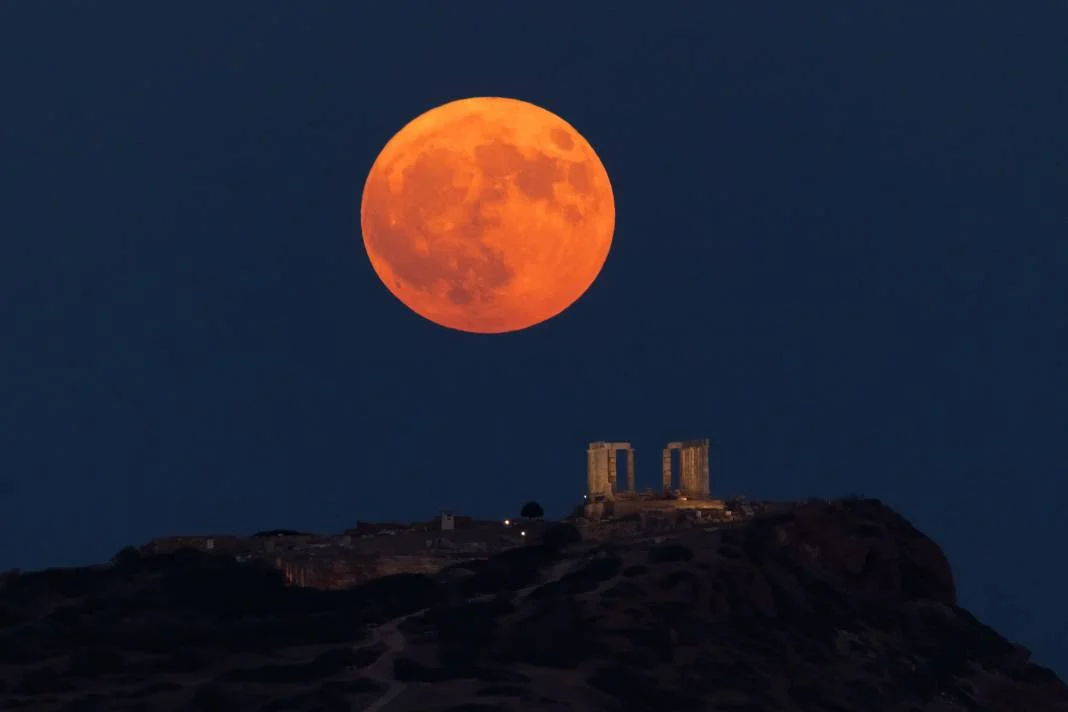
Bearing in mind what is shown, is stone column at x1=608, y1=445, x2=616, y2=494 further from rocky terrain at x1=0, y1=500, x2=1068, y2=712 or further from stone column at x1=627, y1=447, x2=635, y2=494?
rocky terrain at x1=0, y1=500, x2=1068, y2=712

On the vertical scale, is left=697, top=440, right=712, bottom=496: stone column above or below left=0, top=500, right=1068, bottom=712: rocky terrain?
above

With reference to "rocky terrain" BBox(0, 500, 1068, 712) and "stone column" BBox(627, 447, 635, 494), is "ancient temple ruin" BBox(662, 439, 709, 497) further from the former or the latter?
"rocky terrain" BBox(0, 500, 1068, 712)

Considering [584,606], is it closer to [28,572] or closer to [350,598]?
[350,598]

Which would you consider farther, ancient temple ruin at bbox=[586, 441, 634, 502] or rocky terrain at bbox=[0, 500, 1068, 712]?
ancient temple ruin at bbox=[586, 441, 634, 502]

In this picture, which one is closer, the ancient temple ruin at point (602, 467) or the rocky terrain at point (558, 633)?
the rocky terrain at point (558, 633)

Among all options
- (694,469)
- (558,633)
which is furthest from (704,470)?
(558,633)

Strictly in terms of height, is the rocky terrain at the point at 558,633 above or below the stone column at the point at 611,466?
below

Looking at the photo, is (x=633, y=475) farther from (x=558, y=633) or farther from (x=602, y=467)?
(x=558, y=633)

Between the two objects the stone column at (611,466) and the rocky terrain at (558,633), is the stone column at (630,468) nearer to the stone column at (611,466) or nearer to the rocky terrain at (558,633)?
the stone column at (611,466)

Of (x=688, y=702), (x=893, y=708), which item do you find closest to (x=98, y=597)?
(x=688, y=702)

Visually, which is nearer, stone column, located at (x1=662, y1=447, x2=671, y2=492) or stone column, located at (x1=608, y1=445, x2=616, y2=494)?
stone column, located at (x1=608, y1=445, x2=616, y2=494)
